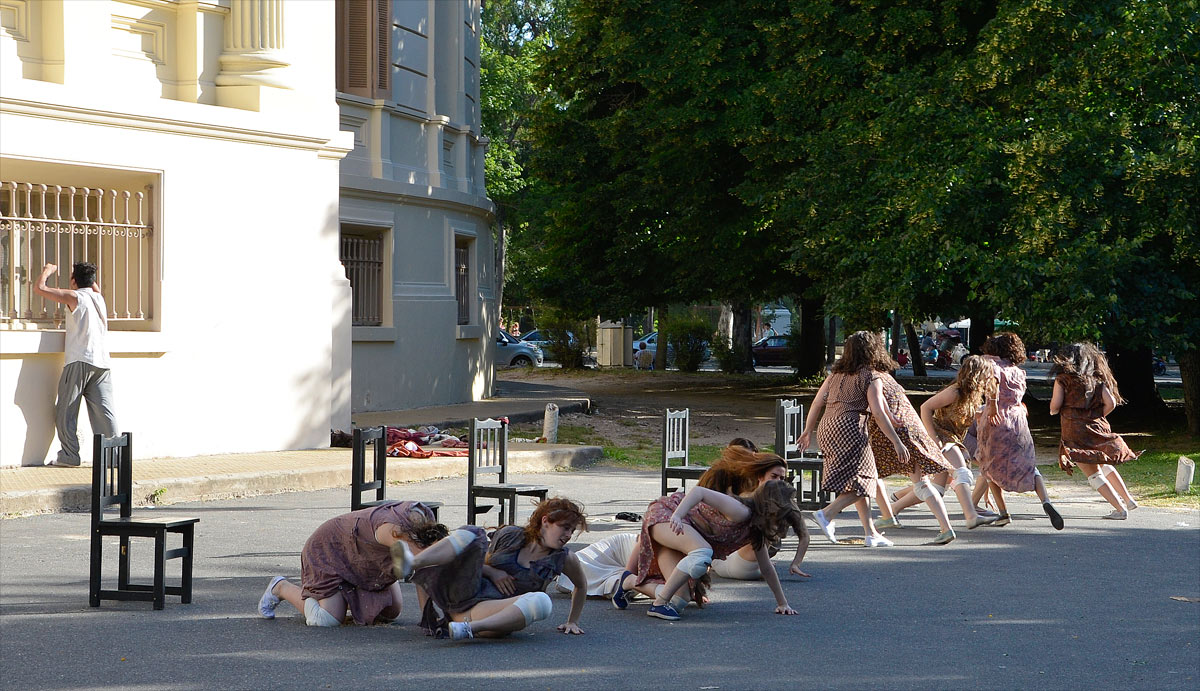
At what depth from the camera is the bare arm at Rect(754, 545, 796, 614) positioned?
7.37m

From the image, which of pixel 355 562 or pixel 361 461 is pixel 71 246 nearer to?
pixel 361 461

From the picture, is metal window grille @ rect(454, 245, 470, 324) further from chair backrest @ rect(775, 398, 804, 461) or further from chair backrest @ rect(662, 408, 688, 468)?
chair backrest @ rect(775, 398, 804, 461)

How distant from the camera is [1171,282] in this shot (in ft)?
57.6

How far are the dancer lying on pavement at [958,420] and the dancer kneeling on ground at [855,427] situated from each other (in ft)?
2.55

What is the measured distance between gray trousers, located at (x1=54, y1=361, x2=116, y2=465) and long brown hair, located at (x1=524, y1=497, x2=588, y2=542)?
696 cm

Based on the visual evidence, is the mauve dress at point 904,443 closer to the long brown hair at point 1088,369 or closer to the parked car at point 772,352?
the long brown hair at point 1088,369

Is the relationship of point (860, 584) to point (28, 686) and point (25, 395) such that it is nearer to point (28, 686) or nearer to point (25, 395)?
point (28, 686)

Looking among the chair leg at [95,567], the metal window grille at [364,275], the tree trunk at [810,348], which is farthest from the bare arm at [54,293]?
the tree trunk at [810,348]

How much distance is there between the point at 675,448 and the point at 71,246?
250 inches

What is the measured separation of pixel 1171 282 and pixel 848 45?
6.89 metres

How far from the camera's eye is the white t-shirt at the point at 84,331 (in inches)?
484

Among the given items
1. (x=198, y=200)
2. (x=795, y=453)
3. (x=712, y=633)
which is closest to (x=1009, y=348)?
(x=795, y=453)

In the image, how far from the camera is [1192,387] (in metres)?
19.6

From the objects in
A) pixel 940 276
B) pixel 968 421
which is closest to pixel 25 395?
pixel 968 421
